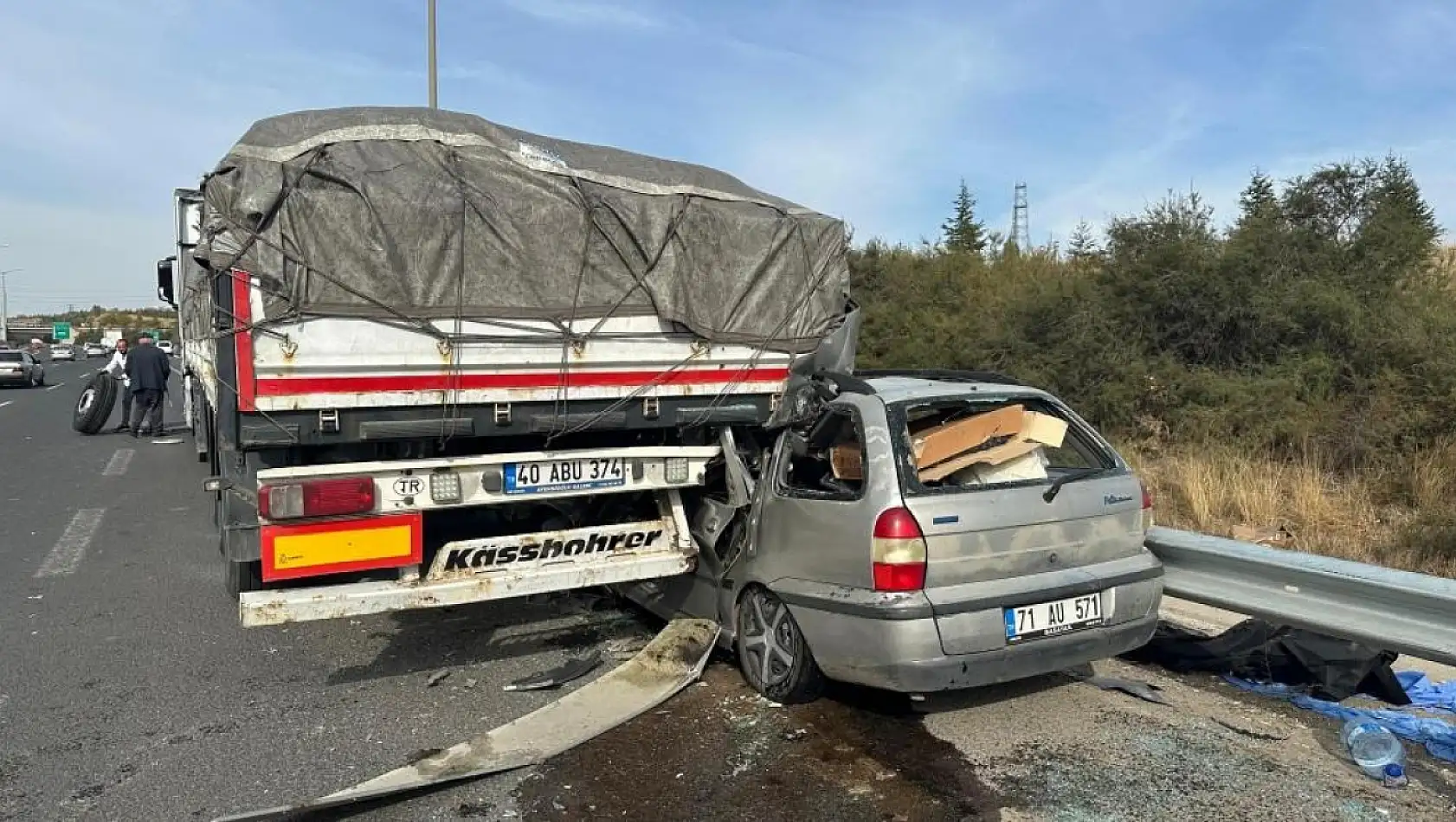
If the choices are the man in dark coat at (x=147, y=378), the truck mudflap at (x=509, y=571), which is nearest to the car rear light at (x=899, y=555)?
the truck mudflap at (x=509, y=571)

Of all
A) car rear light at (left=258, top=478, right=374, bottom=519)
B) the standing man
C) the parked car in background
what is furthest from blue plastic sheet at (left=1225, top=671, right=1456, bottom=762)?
the parked car in background

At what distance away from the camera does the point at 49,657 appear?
5.17m

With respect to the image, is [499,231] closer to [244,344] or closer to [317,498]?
[244,344]

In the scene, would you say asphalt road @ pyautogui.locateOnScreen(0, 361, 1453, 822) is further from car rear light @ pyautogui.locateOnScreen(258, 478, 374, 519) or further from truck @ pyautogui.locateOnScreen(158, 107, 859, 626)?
car rear light @ pyautogui.locateOnScreen(258, 478, 374, 519)

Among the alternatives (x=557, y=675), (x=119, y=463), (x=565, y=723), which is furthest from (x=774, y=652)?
(x=119, y=463)

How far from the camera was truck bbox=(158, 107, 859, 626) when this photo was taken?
4.20m

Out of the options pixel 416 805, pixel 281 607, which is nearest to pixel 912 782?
pixel 416 805

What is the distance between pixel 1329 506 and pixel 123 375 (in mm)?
19845

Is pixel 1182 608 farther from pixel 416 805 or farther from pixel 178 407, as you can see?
pixel 178 407

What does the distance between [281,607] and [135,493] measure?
25.5 ft

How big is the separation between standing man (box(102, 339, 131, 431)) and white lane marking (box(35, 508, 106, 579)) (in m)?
8.06

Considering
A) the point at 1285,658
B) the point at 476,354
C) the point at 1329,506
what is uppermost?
the point at 476,354

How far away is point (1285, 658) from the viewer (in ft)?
15.2

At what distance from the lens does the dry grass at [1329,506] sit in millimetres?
6852
